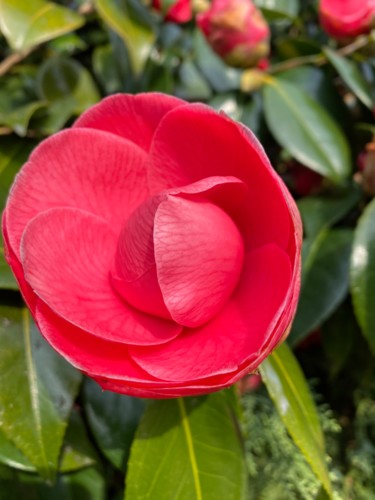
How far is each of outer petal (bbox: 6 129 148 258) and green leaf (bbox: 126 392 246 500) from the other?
0.76ft

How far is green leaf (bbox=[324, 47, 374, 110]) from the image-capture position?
0.96 m

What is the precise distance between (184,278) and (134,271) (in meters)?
0.05

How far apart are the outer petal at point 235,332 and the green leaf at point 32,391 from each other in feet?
0.58

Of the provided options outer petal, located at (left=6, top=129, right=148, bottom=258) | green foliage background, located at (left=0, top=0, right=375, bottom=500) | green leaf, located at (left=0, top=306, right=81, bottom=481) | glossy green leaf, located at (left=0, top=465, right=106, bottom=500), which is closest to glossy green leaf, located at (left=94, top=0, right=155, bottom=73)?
green foliage background, located at (left=0, top=0, right=375, bottom=500)

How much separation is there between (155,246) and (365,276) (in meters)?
0.40

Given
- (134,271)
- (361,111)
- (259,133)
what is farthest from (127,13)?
(134,271)

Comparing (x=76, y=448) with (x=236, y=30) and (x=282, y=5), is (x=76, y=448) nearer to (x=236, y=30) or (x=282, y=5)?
(x=236, y=30)

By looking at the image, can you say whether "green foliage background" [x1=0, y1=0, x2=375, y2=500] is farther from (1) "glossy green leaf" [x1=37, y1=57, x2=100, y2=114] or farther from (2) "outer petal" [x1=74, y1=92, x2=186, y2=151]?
(2) "outer petal" [x1=74, y1=92, x2=186, y2=151]

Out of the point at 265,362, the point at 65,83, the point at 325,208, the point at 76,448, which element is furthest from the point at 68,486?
the point at 65,83

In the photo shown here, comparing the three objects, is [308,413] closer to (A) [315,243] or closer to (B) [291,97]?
(A) [315,243]

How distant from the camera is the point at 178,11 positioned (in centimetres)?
112

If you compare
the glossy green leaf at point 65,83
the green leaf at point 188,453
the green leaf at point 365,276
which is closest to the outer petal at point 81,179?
the green leaf at point 188,453

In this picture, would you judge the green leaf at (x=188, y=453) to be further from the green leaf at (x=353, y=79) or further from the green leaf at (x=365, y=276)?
the green leaf at (x=353, y=79)

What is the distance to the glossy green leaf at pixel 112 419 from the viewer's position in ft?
2.38
